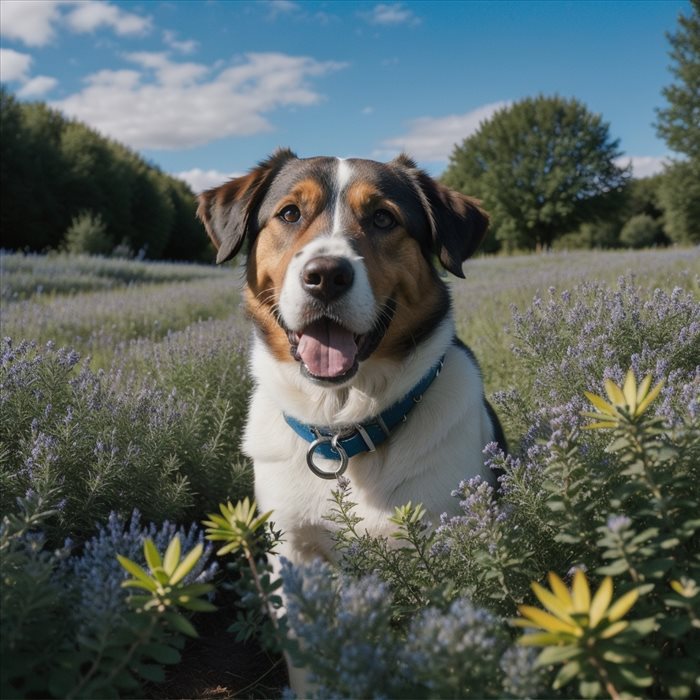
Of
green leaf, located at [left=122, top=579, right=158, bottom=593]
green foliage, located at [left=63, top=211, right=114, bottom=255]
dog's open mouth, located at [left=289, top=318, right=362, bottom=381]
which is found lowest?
green leaf, located at [left=122, top=579, right=158, bottom=593]

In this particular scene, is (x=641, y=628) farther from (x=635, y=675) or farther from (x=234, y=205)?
(x=234, y=205)

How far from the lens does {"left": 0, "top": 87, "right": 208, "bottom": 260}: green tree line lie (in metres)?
28.5

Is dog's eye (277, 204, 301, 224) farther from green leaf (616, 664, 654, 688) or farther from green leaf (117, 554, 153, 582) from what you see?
green leaf (616, 664, 654, 688)

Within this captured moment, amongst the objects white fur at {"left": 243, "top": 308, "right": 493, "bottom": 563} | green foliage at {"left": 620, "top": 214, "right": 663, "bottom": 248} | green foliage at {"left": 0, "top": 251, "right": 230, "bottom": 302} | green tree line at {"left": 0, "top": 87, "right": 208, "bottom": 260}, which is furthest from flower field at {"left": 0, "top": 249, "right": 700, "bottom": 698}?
green foliage at {"left": 620, "top": 214, "right": 663, "bottom": 248}

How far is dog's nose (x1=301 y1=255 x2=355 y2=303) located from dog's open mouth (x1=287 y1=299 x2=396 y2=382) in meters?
0.17

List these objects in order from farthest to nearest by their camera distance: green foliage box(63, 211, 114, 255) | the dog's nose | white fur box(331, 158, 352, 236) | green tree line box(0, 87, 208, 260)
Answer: green tree line box(0, 87, 208, 260) < green foliage box(63, 211, 114, 255) < white fur box(331, 158, 352, 236) < the dog's nose

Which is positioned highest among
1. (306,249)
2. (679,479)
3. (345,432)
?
(306,249)

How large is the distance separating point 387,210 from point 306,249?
60cm

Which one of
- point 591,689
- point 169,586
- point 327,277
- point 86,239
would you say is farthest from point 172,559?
point 86,239

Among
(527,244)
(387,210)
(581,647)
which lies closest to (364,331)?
(387,210)

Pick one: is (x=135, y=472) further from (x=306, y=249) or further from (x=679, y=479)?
(x=679, y=479)

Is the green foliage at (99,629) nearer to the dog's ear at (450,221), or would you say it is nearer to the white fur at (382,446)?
the white fur at (382,446)

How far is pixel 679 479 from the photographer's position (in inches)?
63.4

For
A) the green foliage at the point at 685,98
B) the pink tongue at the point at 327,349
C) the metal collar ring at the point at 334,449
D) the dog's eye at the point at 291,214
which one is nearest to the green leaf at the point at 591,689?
the metal collar ring at the point at 334,449
